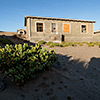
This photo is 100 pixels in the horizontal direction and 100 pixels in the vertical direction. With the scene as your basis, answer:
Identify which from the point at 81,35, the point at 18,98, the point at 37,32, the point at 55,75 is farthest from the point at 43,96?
the point at 81,35

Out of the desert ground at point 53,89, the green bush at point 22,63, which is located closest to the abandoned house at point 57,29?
the green bush at point 22,63

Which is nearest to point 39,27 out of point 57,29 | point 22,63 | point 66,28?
point 57,29

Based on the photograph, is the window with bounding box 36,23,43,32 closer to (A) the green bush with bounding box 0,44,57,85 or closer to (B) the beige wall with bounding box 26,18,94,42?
(B) the beige wall with bounding box 26,18,94,42

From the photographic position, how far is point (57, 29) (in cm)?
1527

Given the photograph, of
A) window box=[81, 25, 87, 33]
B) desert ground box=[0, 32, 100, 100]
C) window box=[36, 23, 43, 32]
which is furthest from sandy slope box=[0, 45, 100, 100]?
window box=[81, 25, 87, 33]

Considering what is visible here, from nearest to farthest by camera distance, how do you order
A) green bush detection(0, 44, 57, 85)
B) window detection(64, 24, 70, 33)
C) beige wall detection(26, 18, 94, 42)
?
green bush detection(0, 44, 57, 85)
beige wall detection(26, 18, 94, 42)
window detection(64, 24, 70, 33)

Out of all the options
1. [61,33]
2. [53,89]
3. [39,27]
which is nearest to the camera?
[53,89]

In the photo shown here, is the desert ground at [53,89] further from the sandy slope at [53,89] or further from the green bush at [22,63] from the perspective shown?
the green bush at [22,63]

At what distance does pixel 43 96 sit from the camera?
107 inches

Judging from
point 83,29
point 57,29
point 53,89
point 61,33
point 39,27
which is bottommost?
point 53,89

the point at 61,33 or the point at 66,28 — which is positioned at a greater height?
the point at 66,28

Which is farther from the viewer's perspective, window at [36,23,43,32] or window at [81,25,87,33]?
window at [81,25,87,33]

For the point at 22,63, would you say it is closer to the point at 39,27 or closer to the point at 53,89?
the point at 53,89

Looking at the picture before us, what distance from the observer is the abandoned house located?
557 inches
